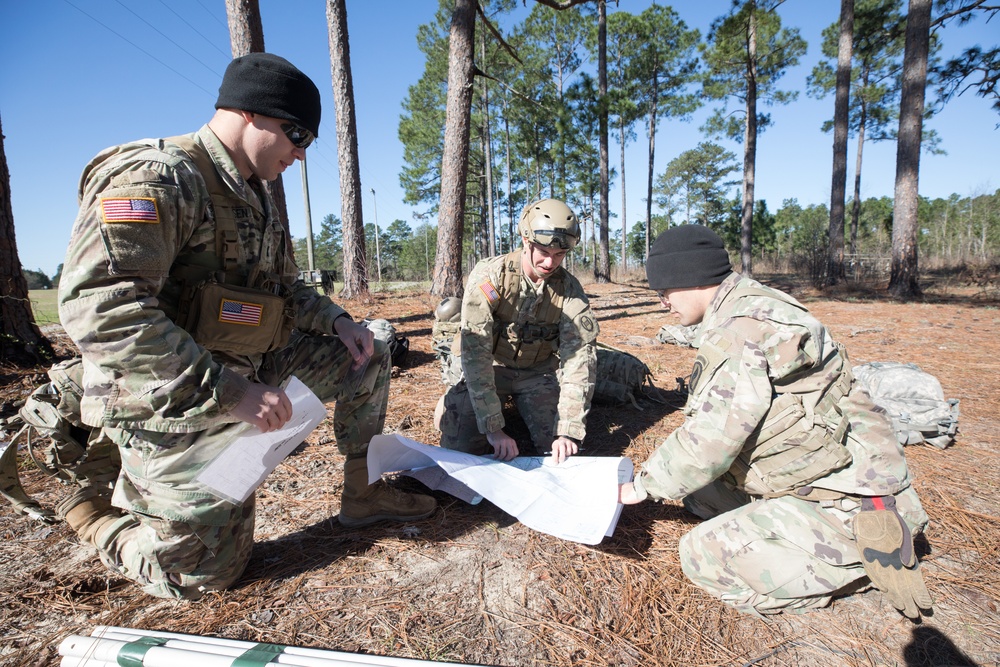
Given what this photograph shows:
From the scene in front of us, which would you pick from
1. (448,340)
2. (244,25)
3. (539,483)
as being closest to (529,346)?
(539,483)

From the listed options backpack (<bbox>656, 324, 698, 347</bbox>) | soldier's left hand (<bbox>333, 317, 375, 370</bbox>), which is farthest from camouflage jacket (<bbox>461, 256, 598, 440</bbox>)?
backpack (<bbox>656, 324, 698, 347</bbox>)

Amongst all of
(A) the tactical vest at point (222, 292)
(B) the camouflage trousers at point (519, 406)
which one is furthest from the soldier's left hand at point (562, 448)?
(A) the tactical vest at point (222, 292)

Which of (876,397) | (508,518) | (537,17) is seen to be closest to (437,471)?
Result: (508,518)

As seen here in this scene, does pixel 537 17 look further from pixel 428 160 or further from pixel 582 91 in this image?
pixel 582 91

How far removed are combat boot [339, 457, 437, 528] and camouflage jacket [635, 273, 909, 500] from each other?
3.51ft

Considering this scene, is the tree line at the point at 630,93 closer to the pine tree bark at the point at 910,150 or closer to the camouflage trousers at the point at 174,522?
the pine tree bark at the point at 910,150

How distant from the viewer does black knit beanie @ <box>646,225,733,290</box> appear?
184 cm

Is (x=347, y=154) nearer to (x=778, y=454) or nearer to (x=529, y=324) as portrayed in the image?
(x=529, y=324)

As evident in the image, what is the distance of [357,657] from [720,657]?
1.06 m

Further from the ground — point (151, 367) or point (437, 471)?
point (151, 367)

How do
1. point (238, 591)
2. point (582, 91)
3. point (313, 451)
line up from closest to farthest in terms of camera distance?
point (238, 591)
point (313, 451)
point (582, 91)

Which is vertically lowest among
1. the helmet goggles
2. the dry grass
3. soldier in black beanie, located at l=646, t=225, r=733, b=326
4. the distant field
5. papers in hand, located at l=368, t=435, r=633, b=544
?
the dry grass

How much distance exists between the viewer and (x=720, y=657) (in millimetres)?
1481

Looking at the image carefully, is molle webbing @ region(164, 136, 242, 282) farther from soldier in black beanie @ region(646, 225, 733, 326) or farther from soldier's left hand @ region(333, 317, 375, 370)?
soldier in black beanie @ region(646, 225, 733, 326)
